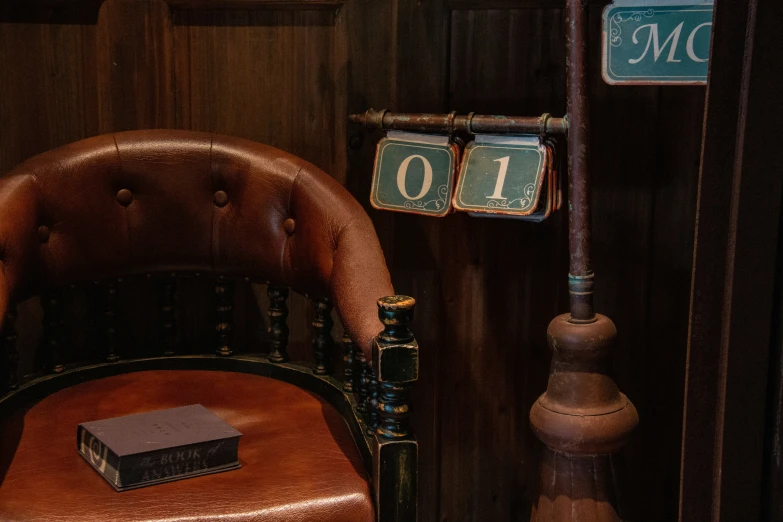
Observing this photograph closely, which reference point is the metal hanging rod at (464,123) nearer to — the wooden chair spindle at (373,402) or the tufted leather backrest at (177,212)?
the tufted leather backrest at (177,212)

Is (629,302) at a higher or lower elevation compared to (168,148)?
lower

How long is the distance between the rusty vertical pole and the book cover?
2.06 feet

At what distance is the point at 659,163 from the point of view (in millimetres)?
2047

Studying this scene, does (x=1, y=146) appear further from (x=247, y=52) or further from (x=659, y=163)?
(x=659, y=163)

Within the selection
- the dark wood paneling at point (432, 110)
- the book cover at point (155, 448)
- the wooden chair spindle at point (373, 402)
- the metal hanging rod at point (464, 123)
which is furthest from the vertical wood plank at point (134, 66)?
the wooden chair spindle at point (373, 402)

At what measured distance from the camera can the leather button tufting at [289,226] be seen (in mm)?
1843

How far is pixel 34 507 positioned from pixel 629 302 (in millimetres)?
1400

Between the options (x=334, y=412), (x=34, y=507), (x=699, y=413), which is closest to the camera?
(x=699, y=413)

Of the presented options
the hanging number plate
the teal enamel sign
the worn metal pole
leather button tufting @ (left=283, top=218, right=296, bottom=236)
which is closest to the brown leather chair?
leather button tufting @ (left=283, top=218, right=296, bottom=236)

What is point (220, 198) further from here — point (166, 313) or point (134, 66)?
point (134, 66)

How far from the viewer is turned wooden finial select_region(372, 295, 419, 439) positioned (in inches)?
52.6

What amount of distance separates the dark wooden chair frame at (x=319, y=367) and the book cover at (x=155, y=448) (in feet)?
0.78

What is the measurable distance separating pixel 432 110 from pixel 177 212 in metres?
0.63

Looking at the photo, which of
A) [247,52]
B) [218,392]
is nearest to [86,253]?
[218,392]
